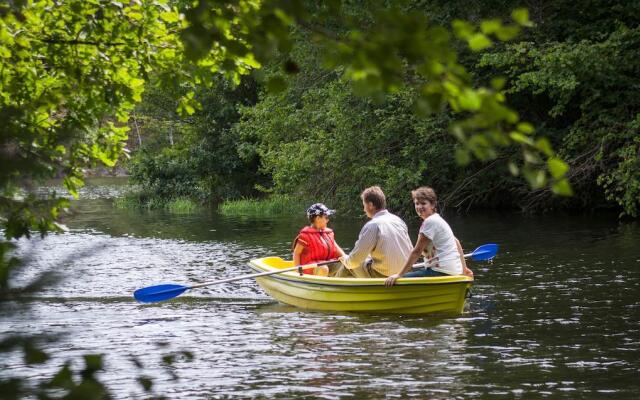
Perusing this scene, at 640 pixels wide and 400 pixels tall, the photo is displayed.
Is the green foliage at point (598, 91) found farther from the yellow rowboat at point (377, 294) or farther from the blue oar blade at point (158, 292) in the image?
the blue oar blade at point (158, 292)

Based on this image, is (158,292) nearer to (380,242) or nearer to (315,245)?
(315,245)

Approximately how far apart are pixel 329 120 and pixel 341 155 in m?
0.94

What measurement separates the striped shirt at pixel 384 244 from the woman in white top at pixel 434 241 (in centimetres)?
24

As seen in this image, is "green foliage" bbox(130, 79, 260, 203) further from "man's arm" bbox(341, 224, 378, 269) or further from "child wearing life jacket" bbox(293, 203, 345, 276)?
"man's arm" bbox(341, 224, 378, 269)

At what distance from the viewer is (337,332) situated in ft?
32.1

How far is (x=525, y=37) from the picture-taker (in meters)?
21.8

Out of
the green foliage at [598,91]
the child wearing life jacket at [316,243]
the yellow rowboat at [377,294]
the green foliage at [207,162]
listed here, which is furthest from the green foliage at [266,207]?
the yellow rowboat at [377,294]

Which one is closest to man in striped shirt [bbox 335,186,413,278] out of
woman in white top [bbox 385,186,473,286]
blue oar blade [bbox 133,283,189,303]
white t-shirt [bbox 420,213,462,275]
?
woman in white top [bbox 385,186,473,286]

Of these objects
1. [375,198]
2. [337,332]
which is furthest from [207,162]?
[337,332]

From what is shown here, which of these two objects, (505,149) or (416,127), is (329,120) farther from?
(505,149)

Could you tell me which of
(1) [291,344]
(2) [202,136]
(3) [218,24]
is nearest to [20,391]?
(3) [218,24]

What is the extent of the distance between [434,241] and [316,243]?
1.98 meters

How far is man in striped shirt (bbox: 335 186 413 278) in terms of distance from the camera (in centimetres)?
1048

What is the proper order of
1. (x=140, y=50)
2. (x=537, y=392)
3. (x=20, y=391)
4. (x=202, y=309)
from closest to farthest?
(x=20, y=391) → (x=537, y=392) → (x=140, y=50) → (x=202, y=309)
